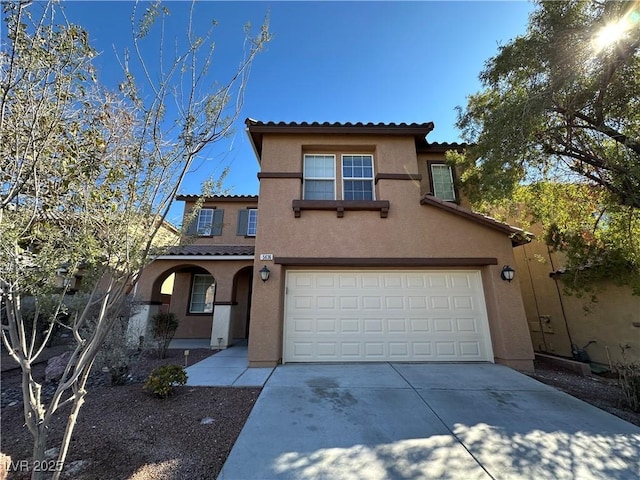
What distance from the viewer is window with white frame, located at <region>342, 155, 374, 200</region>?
319 inches

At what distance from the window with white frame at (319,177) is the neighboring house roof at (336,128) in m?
0.81

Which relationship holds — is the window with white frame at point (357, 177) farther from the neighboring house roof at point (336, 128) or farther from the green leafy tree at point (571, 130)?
the green leafy tree at point (571, 130)

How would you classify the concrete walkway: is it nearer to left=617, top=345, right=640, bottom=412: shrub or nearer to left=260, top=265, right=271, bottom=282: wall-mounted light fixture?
left=260, top=265, right=271, bottom=282: wall-mounted light fixture

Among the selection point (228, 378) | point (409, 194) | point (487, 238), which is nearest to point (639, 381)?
point (487, 238)

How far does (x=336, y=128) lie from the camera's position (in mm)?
7992

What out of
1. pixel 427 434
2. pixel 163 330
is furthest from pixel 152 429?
pixel 163 330

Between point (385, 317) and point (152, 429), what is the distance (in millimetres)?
5281

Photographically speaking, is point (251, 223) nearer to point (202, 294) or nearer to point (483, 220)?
point (202, 294)

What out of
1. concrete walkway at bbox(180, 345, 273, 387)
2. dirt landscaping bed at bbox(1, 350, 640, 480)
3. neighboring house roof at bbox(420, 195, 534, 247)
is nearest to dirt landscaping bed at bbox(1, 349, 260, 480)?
dirt landscaping bed at bbox(1, 350, 640, 480)

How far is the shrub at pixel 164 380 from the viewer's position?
470 centimetres

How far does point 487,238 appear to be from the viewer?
7.41 metres

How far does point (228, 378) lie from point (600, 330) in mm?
9970

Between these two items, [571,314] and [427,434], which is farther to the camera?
[571,314]

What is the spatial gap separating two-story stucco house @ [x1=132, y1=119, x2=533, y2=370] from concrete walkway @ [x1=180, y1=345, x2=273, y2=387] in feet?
1.57
